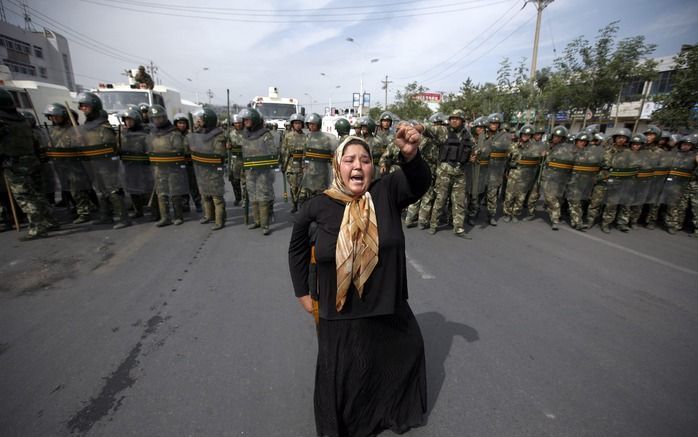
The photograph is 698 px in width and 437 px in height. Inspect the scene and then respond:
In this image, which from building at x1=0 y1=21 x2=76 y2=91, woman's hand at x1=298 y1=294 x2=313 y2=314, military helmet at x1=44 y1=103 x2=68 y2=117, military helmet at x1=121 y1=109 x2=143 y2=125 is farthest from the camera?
building at x1=0 y1=21 x2=76 y2=91

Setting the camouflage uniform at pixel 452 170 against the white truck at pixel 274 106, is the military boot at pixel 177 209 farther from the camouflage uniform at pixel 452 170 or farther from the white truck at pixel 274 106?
the white truck at pixel 274 106

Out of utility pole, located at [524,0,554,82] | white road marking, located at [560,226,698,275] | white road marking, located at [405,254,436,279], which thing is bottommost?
white road marking, located at [560,226,698,275]

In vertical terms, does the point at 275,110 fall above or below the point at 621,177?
above

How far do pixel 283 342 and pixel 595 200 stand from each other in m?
7.21

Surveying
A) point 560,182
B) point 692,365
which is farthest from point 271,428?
point 560,182

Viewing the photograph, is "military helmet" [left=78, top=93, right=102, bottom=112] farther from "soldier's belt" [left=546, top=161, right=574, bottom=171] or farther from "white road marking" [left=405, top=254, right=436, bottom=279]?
"soldier's belt" [left=546, top=161, right=574, bottom=171]

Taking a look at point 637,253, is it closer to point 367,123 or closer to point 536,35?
point 367,123

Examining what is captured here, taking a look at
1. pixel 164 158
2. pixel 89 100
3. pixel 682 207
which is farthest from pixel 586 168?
pixel 89 100

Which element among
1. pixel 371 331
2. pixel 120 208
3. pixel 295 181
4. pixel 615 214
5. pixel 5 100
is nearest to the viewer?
pixel 371 331

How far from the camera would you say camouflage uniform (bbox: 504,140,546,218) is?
7.00 metres

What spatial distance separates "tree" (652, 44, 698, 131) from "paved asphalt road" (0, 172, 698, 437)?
25.6 ft

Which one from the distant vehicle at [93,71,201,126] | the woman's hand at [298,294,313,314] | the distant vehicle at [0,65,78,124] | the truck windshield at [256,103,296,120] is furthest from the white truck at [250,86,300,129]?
the woman's hand at [298,294,313,314]

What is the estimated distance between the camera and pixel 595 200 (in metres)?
6.72

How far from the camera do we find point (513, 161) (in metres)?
7.58
